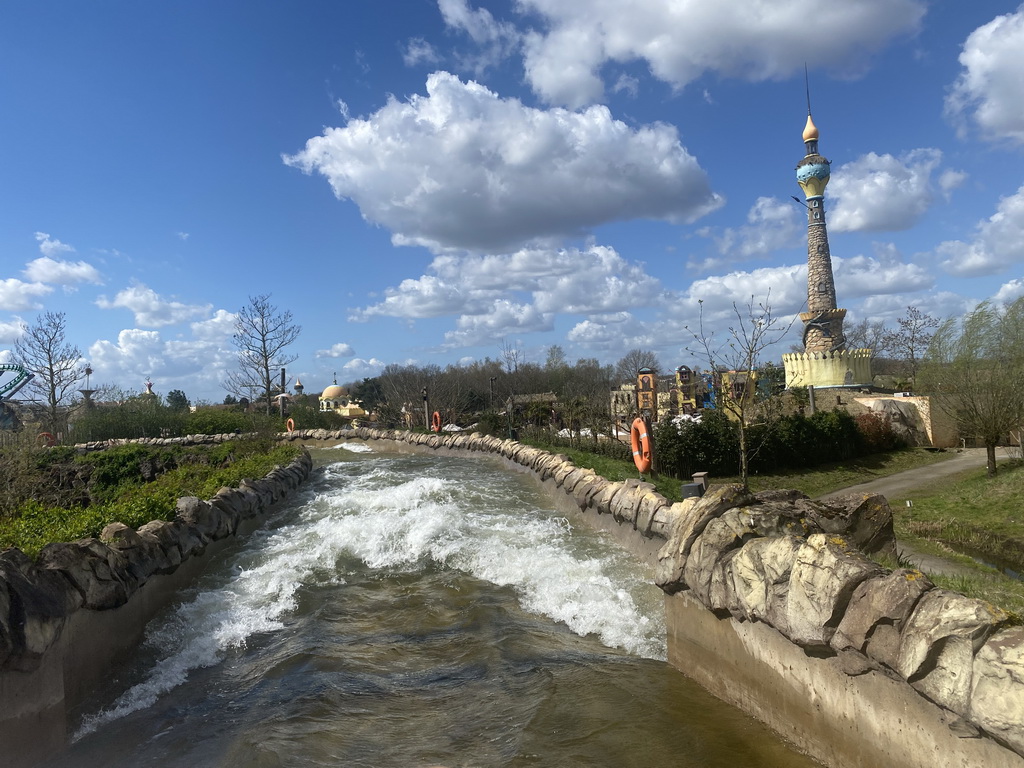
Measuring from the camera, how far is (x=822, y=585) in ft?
11.0

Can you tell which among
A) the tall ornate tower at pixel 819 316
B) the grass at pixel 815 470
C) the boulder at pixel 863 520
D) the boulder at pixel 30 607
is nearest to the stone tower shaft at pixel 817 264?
the tall ornate tower at pixel 819 316

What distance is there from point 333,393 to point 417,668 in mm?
50367

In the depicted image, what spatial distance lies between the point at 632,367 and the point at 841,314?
744 inches

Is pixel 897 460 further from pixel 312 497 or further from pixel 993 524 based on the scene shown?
pixel 312 497

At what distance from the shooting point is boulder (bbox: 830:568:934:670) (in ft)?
9.56

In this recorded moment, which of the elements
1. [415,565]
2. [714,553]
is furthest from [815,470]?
[714,553]

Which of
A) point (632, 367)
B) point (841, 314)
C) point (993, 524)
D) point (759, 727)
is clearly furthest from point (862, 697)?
point (632, 367)

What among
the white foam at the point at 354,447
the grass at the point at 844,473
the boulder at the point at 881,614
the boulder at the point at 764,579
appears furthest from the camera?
the white foam at the point at 354,447

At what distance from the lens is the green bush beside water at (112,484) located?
6.07 m

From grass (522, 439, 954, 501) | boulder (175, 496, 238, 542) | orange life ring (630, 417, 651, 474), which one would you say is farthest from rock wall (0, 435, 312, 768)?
orange life ring (630, 417, 651, 474)

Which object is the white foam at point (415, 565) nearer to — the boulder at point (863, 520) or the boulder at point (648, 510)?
the boulder at point (648, 510)

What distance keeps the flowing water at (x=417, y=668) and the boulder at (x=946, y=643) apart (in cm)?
107

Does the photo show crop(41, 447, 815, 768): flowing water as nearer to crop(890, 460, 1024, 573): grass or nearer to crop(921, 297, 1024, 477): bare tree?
crop(890, 460, 1024, 573): grass

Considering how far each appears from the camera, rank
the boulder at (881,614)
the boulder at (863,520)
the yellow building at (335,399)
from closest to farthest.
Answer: the boulder at (881,614)
the boulder at (863,520)
the yellow building at (335,399)
